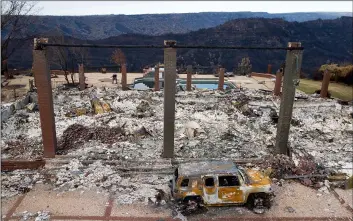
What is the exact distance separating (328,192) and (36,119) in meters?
14.5

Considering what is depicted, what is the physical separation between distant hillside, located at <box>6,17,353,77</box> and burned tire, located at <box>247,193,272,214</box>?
59548 mm

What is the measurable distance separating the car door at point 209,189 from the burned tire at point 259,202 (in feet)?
3.94

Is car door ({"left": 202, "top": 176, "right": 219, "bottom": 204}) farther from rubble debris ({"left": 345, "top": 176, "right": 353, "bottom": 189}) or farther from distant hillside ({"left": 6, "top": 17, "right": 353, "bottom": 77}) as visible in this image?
distant hillside ({"left": 6, "top": 17, "right": 353, "bottom": 77})

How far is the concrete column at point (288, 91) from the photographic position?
38.2 ft

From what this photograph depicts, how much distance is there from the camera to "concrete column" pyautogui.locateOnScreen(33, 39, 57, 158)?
11133mm

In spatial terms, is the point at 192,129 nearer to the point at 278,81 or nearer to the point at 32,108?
the point at 32,108

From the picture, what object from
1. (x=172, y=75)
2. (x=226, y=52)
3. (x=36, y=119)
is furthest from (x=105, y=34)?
(x=172, y=75)

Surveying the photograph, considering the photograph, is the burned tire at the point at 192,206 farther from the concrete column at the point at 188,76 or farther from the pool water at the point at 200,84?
the pool water at the point at 200,84

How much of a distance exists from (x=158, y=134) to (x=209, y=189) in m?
6.14

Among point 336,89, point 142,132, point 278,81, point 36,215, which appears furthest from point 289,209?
point 336,89

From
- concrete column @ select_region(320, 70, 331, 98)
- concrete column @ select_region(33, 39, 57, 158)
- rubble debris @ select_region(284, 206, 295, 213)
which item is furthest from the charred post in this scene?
concrete column @ select_region(33, 39, 57, 158)

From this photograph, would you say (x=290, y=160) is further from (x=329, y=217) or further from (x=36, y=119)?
(x=36, y=119)

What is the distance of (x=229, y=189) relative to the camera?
9.40m

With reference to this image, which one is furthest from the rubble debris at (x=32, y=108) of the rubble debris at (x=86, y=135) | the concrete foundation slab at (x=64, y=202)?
the concrete foundation slab at (x=64, y=202)
